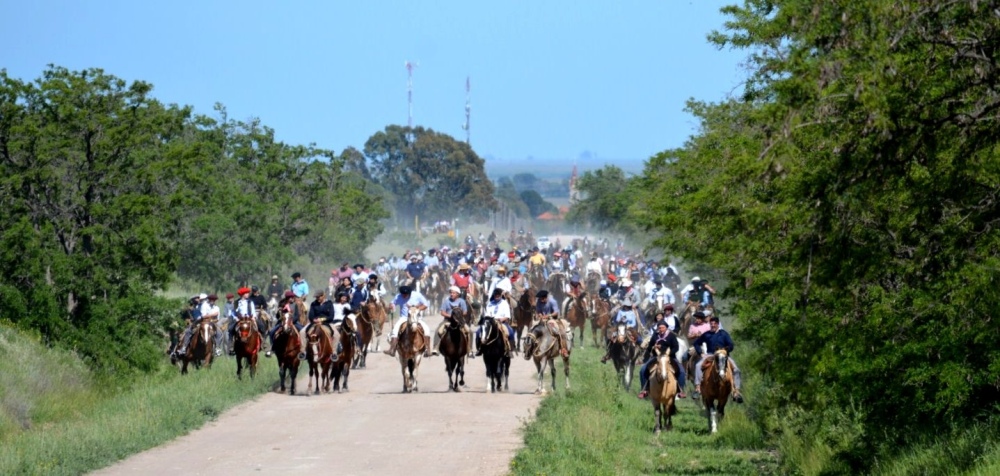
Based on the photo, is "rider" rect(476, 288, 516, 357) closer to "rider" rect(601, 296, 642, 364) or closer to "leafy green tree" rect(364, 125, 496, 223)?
"rider" rect(601, 296, 642, 364)

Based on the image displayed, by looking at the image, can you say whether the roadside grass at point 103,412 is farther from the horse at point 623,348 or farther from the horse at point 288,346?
the horse at point 623,348

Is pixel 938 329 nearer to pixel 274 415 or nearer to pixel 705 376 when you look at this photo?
pixel 705 376

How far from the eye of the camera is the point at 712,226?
21.2m

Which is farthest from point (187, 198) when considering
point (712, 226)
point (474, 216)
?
point (474, 216)

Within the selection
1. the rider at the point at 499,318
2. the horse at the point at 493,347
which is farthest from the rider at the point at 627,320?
the horse at the point at 493,347

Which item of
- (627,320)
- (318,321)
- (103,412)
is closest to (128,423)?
(103,412)

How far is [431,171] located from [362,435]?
123 metres

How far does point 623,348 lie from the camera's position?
101 feet

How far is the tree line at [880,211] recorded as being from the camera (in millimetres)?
12586

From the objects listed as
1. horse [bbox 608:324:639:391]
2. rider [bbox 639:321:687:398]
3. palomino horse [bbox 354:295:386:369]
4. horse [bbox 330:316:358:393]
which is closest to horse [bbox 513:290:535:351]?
palomino horse [bbox 354:295:386:369]

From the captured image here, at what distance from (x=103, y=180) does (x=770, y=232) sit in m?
20.8

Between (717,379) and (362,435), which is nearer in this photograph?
(362,435)

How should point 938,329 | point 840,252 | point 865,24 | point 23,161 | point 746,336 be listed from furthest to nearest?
point 23,161 → point 746,336 → point 938,329 → point 840,252 → point 865,24

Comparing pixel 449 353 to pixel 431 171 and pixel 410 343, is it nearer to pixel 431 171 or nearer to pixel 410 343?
pixel 410 343
